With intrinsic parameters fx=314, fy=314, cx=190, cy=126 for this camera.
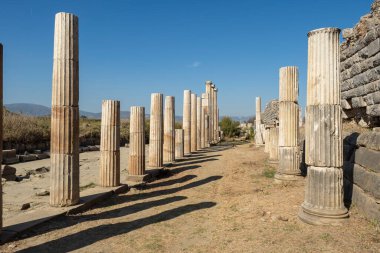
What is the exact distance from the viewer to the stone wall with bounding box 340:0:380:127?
28.0ft

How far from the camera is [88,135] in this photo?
30.4 meters

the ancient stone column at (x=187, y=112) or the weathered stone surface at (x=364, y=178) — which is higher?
the ancient stone column at (x=187, y=112)

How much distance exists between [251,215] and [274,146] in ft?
28.3

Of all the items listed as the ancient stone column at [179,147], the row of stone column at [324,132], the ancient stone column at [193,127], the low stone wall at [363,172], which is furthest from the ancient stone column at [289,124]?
the ancient stone column at [193,127]

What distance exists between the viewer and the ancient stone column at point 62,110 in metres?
8.11

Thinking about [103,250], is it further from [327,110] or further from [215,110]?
[215,110]

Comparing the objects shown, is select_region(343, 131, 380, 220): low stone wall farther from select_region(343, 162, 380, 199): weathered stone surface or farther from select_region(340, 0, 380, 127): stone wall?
select_region(340, 0, 380, 127): stone wall

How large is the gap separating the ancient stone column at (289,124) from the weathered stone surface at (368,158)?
3.40 m

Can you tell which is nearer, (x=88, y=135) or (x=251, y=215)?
(x=251, y=215)

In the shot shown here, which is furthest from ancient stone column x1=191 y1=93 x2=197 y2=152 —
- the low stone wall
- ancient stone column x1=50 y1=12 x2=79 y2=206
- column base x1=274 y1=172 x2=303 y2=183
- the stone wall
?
ancient stone column x1=50 y1=12 x2=79 y2=206

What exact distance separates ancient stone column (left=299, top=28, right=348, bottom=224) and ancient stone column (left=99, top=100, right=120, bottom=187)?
6.37 meters

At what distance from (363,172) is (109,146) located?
7.70m

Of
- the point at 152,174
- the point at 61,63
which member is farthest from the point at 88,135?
the point at 61,63

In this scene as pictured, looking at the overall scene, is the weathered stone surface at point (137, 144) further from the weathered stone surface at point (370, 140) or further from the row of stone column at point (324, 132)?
the weathered stone surface at point (370, 140)
